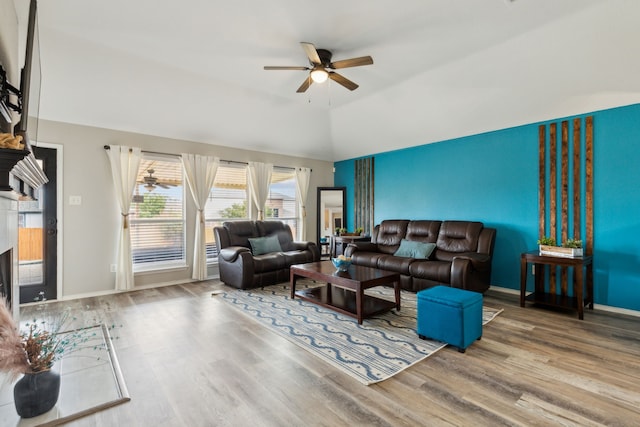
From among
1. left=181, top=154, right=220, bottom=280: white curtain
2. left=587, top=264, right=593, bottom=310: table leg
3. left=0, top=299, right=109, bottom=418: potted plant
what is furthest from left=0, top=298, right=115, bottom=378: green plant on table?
left=587, top=264, right=593, bottom=310: table leg

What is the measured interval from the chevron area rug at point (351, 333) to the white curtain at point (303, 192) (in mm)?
2700

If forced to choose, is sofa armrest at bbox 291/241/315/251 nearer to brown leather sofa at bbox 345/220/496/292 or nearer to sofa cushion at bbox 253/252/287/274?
sofa cushion at bbox 253/252/287/274

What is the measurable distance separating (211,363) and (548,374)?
8.34 feet

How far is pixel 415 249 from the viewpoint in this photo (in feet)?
15.7

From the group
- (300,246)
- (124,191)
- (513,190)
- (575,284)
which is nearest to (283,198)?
(300,246)

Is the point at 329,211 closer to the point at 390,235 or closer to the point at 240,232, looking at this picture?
the point at 390,235

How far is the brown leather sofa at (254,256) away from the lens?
4.54m

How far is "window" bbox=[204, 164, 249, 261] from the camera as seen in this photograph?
5.54 m

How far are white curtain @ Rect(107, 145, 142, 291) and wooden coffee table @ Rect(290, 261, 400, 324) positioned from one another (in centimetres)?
248

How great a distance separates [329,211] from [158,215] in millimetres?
3522

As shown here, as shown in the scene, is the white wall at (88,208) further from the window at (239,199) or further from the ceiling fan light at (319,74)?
the ceiling fan light at (319,74)

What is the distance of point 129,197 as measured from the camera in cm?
451

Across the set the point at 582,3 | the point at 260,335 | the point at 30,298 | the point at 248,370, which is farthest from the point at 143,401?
the point at 582,3

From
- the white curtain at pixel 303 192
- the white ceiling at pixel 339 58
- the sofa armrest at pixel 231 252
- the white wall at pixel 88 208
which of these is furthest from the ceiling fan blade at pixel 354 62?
the white curtain at pixel 303 192
